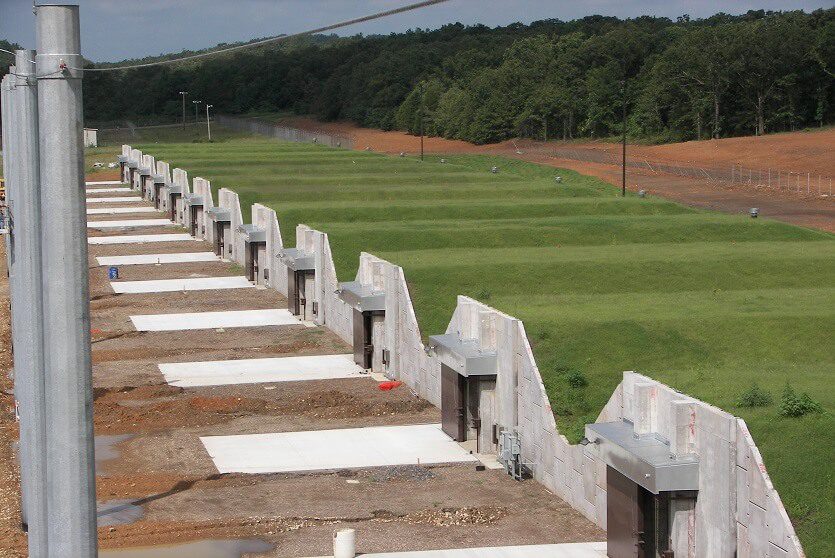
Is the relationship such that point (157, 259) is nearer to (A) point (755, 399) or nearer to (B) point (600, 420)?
(B) point (600, 420)

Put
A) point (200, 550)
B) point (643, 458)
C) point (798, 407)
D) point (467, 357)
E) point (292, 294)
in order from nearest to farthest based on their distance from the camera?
point (643, 458)
point (798, 407)
point (200, 550)
point (467, 357)
point (292, 294)

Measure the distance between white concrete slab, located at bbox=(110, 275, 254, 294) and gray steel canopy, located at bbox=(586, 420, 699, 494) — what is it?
1506 inches

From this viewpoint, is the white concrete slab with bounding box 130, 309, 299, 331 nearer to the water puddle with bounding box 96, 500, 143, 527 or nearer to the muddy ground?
the muddy ground

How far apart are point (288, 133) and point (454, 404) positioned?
419 feet

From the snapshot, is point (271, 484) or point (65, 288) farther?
point (271, 484)

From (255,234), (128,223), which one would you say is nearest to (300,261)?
(255,234)

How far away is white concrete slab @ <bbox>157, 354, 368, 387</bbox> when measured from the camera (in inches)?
1622

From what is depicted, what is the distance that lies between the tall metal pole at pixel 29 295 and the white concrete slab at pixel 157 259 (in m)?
44.0

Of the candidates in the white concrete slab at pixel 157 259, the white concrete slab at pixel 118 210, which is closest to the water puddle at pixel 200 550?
the white concrete slab at pixel 157 259

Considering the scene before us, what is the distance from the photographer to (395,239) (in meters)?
57.0

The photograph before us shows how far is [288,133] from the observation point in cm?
15825

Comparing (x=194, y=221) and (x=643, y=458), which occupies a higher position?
(x=194, y=221)

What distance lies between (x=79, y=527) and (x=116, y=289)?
5022cm

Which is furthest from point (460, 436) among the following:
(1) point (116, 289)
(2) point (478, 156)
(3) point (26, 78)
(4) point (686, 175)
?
(2) point (478, 156)
